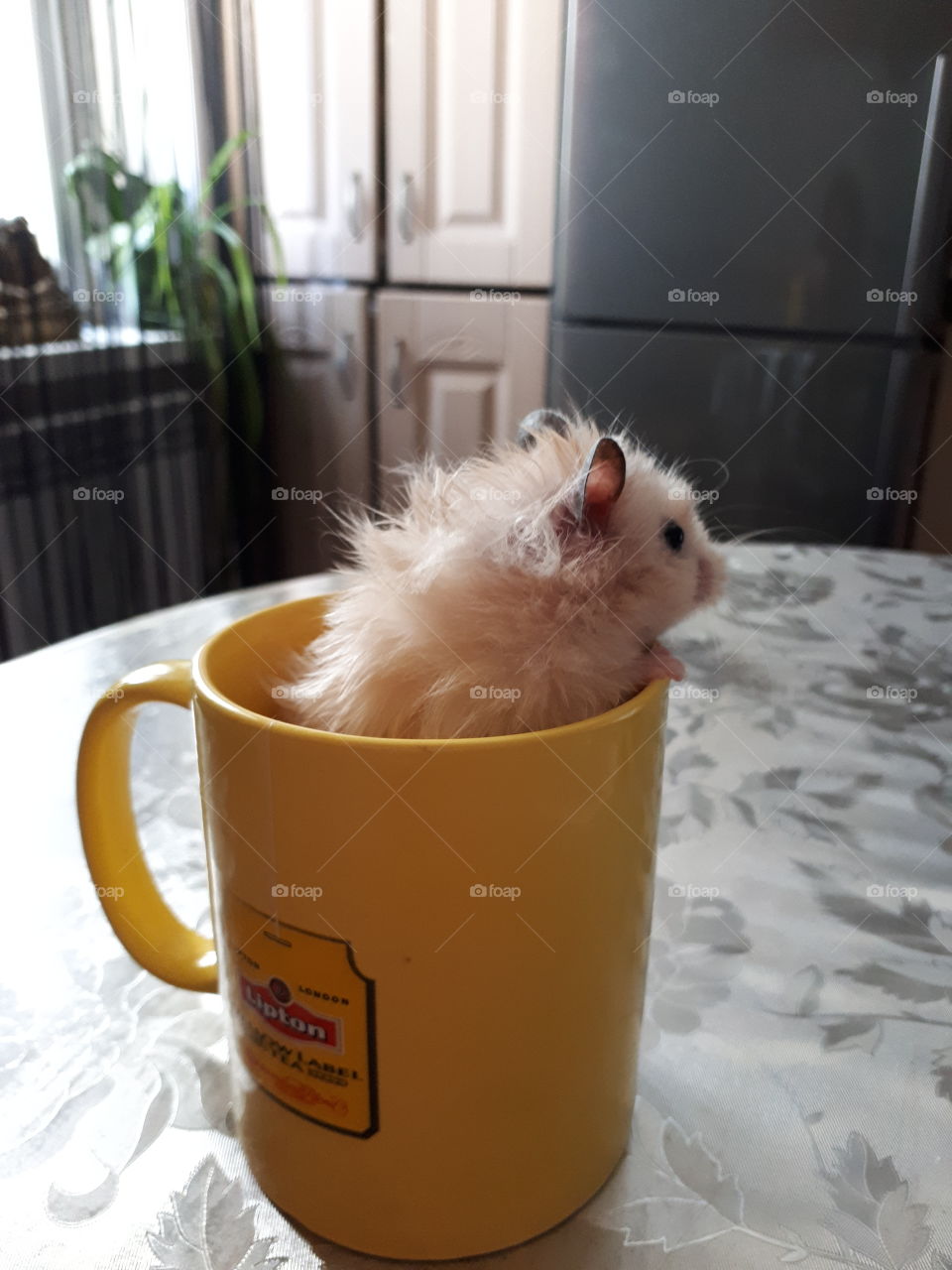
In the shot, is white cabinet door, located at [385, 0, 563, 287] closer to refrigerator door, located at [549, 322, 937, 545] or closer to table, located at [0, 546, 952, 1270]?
refrigerator door, located at [549, 322, 937, 545]

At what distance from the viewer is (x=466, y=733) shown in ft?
0.93

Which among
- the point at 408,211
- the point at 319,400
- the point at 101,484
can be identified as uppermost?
the point at 408,211

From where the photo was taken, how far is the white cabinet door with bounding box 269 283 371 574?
201 centimetres

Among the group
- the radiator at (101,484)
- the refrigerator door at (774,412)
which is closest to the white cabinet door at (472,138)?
the refrigerator door at (774,412)

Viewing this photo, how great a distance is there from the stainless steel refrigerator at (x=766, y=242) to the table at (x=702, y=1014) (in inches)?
40.1

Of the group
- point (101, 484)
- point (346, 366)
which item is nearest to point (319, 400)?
point (346, 366)

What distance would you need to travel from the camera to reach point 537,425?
0.37 metres

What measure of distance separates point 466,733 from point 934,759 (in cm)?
39

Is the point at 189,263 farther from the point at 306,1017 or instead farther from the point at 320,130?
the point at 306,1017

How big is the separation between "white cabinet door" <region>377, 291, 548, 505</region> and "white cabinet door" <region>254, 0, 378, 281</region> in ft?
0.47

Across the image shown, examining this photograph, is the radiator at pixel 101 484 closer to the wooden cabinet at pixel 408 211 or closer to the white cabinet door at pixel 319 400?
the white cabinet door at pixel 319 400

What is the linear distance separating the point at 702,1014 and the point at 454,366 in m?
1.73

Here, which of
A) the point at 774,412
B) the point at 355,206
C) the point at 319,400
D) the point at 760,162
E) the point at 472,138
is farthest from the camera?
the point at 319,400

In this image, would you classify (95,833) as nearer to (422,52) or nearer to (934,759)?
(934,759)
